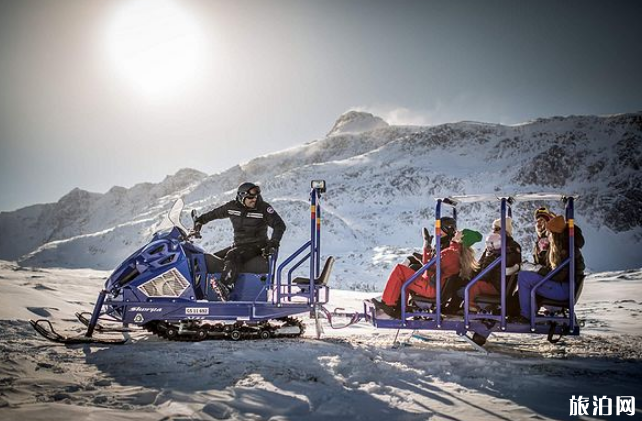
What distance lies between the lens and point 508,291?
19.3 ft

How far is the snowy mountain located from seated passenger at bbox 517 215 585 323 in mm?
16731

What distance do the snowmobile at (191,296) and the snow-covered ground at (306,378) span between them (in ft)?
1.10

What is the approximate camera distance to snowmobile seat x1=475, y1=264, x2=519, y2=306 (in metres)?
5.83

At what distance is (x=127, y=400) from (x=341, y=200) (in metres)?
43.2


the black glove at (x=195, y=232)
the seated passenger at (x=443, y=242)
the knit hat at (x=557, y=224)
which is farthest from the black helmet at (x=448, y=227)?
the black glove at (x=195, y=232)

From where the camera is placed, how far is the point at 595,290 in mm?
15508

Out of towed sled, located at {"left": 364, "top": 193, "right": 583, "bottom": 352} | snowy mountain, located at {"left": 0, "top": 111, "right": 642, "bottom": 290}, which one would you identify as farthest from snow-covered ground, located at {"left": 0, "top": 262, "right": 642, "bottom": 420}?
snowy mountain, located at {"left": 0, "top": 111, "right": 642, "bottom": 290}

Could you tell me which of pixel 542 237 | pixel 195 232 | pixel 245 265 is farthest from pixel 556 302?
pixel 195 232

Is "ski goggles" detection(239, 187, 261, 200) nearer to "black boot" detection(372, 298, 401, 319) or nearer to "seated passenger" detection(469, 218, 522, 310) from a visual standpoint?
"black boot" detection(372, 298, 401, 319)

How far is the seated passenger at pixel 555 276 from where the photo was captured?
562 centimetres

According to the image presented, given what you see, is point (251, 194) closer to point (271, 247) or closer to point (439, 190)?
point (271, 247)

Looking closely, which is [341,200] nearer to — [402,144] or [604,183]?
Answer: [402,144]

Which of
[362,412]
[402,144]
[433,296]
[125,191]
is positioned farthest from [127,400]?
[125,191]

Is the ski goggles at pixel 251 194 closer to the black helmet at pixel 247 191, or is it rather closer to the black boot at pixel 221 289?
the black helmet at pixel 247 191
